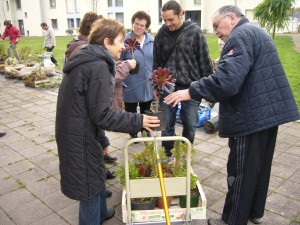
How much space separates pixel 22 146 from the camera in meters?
5.04

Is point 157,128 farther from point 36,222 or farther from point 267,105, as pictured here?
point 36,222

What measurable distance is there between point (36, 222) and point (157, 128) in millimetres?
1757

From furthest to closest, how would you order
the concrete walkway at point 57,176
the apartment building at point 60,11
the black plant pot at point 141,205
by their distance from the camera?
the apartment building at point 60,11, the concrete walkway at point 57,176, the black plant pot at point 141,205

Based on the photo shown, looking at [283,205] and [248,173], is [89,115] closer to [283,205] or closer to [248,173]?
[248,173]

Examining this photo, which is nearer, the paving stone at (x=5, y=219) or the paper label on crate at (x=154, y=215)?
the paper label on crate at (x=154, y=215)

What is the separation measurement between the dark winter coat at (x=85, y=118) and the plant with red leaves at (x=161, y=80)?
0.47 meters

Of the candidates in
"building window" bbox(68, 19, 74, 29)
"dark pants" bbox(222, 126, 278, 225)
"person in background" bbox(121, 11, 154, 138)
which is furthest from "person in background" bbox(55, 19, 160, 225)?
"building window" bbox(68, 19, 74, 29)

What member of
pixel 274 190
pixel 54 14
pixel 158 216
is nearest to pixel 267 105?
pixel 158 216

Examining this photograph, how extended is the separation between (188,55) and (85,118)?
1.93 metres

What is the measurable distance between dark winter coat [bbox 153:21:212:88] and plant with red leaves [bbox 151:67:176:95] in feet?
3.70

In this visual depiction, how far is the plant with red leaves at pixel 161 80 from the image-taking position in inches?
101

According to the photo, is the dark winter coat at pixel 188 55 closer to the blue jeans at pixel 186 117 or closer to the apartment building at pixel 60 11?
the blue jeans at pixel 186 117

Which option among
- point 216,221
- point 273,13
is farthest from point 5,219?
point 273,13

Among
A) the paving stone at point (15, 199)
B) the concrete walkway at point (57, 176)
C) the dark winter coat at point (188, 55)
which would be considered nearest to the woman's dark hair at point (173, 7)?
the dark winter coat at point (188, 55)
